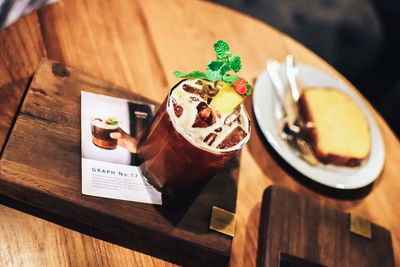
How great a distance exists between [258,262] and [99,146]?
0.41 m

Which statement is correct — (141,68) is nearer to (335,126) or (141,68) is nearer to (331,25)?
(335,126)

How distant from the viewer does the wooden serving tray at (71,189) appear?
0.59m

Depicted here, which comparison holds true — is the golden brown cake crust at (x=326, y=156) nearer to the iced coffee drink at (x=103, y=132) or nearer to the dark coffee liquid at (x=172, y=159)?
the dark coffee liquid at (x=172, y=159)

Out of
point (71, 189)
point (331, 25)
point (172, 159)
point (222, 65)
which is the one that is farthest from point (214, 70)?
point (331, 25)

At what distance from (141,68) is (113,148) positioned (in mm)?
311

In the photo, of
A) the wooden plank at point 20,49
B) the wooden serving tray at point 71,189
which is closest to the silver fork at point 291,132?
the wooden serving tray at point 71,189

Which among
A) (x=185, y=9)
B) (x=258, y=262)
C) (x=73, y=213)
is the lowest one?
(x=258, y=262)

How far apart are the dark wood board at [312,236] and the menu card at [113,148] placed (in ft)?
0.86

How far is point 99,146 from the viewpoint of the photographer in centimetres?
69

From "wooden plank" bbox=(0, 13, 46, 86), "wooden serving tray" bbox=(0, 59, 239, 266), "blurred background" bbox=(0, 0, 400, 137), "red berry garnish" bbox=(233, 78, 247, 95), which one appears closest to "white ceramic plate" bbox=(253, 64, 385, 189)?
"wooden serving tray" bbox=(0, 59, 239, 266)

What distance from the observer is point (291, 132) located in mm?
964

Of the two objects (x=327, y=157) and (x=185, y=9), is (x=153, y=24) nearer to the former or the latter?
(x=185, y=9)

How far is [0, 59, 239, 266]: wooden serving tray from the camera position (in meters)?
0.59

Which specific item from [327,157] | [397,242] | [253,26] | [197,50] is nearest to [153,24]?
[197,50]
